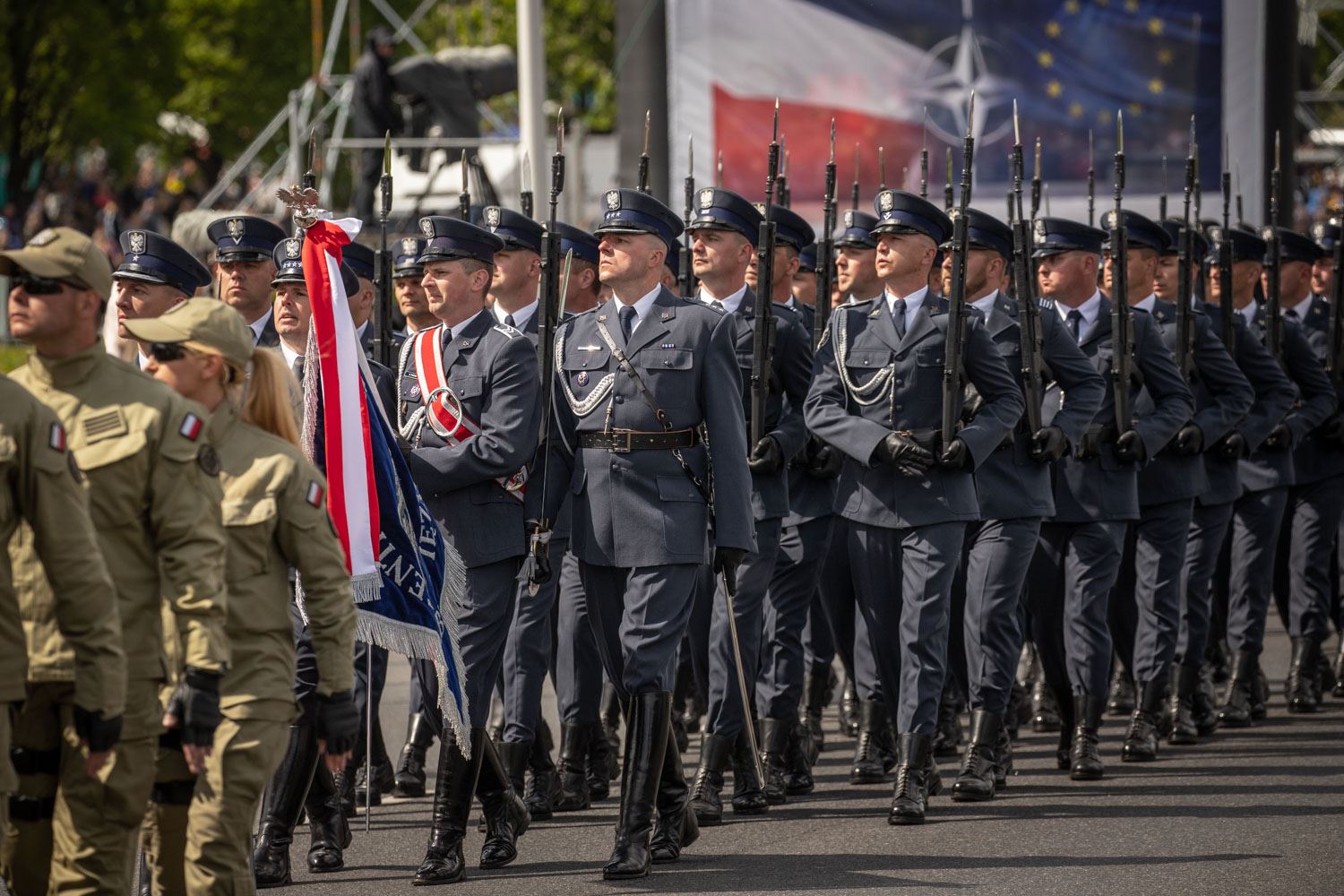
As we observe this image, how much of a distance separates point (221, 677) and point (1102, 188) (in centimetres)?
1311

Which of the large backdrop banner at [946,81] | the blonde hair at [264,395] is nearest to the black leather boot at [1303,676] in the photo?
the blonde hair at [264,395]

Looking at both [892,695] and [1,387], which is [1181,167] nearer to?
[892,695]

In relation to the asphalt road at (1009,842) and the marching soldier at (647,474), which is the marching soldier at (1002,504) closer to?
the asphalt road at (1009,842)

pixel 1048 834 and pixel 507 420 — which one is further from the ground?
pixel 507 420

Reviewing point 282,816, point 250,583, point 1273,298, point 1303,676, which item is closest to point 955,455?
point 282,816

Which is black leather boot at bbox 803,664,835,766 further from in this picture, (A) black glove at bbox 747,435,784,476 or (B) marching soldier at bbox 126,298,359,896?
(B) marching soldier at bbox 126,298,359,896

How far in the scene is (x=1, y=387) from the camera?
504 cm

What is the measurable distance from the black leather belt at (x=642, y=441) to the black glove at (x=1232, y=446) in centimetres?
379

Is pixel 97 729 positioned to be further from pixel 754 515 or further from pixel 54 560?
pixel 754 515

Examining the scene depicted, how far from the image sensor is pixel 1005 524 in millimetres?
8812

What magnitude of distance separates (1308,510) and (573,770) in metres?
4.76

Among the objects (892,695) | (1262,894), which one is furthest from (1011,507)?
(1262,894)

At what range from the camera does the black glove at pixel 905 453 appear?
825 cm

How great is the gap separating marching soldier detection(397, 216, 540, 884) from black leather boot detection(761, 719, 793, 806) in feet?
3.79
